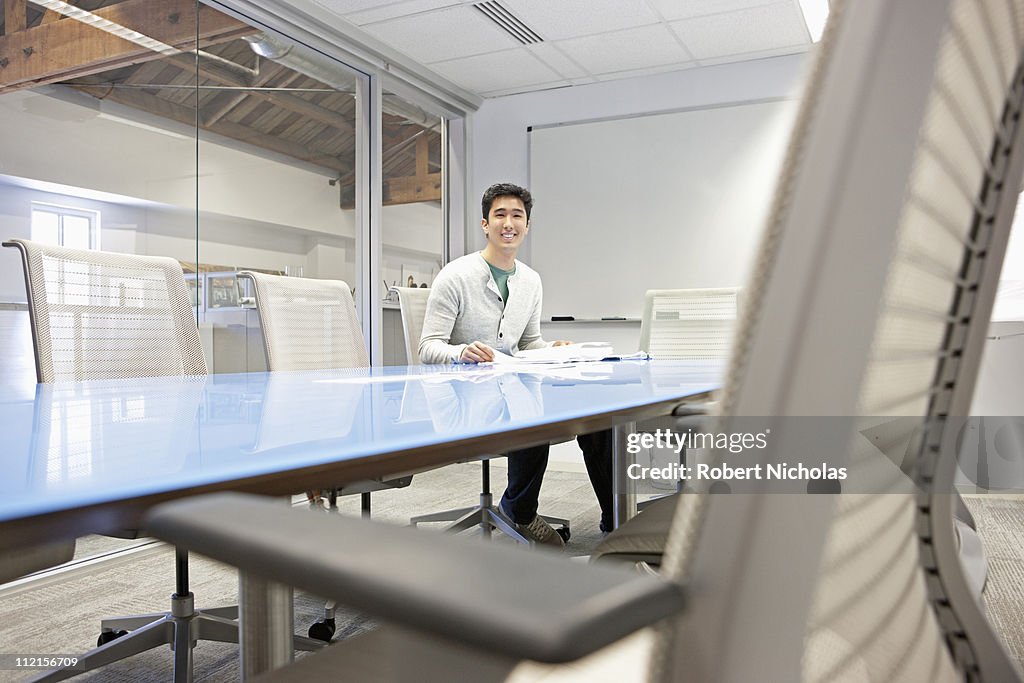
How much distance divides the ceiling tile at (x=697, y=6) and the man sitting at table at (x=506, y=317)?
5.16 feet

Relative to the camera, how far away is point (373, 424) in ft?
2.57

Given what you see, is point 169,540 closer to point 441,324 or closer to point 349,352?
point 349,352

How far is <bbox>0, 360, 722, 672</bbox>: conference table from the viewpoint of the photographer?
0.44 metres

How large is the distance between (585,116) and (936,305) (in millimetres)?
5213

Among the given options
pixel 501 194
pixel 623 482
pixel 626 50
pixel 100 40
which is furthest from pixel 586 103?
pixel 623 482

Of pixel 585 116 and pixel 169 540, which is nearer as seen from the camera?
pixel 169 540

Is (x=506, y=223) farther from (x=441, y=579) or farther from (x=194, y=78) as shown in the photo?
(x=441, y=579)

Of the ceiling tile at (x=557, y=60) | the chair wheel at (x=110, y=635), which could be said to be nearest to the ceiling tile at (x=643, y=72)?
the ceiling tile at (x=557, y=60)

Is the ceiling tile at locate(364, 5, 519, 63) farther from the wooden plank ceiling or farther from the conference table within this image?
the conference table

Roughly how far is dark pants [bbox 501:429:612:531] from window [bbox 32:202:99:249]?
2.03 metres

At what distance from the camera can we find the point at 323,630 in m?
2.09

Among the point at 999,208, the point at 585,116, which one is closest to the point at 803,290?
the point at 999,208

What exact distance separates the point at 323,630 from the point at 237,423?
1.46 metres

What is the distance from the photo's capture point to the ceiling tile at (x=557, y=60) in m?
4.68
